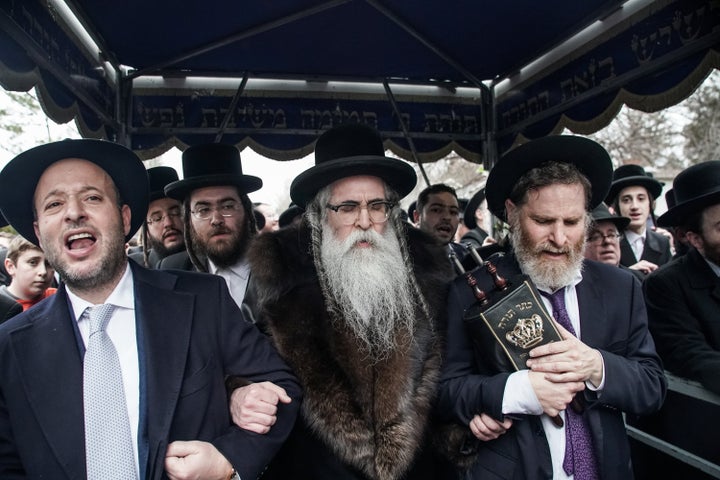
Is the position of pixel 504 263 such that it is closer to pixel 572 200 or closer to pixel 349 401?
pixel 572 200

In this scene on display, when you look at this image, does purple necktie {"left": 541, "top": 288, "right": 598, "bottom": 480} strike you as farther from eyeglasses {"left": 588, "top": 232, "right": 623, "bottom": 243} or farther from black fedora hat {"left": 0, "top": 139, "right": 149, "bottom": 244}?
eyeglasses {"left": 588, "top": 232, "right": 623, "bottom": 243}

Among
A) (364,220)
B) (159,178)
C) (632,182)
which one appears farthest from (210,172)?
(632,182)

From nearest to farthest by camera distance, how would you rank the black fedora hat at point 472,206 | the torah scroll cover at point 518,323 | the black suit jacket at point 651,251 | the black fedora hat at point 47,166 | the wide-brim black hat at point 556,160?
the torah scroll cover at point 518,323 < the black fedora hat at point 47,166 < the wide-brim black hat at point 556,160 < the black suit jacket at point 651,251 < the black fedora hat at point 472,206

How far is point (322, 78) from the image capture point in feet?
14.3

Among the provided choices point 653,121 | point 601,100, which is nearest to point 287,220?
point 601,100

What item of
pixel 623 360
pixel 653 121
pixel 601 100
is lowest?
pixel 623 360

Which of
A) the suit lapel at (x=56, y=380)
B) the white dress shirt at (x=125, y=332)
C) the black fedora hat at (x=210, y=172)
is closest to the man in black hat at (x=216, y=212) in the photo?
the black fedora hat at (x=210, y=172)

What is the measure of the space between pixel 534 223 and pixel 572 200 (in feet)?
0.62

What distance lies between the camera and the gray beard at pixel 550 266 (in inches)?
81.0

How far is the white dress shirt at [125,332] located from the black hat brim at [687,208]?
9.64 ft

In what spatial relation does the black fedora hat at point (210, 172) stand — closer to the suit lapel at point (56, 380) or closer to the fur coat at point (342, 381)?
the fur coat at point (342, 381)

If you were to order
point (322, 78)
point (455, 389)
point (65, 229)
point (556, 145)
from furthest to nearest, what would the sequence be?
point (322, 78), point (556, 145), point (455, 389), point (65, 229)

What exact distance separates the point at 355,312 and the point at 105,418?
3.75 ft

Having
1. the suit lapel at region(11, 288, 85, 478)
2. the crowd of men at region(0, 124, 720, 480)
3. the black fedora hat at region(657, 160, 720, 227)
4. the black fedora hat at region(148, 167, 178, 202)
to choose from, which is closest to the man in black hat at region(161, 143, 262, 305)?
the crowd of men at region(0, 124, 720, 480)
